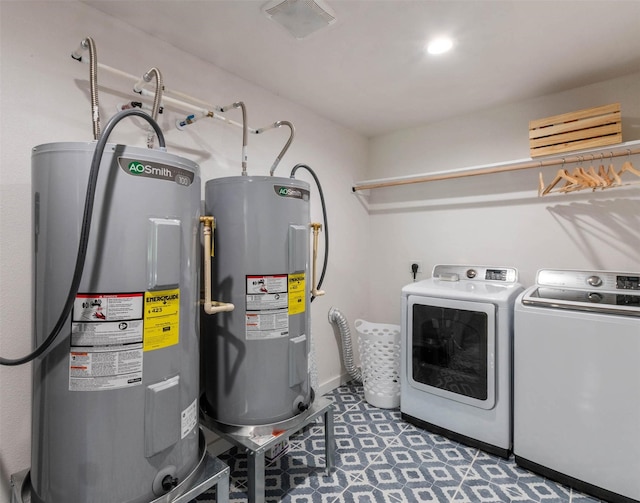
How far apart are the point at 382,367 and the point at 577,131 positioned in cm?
210

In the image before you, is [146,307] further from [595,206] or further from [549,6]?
[595,206]

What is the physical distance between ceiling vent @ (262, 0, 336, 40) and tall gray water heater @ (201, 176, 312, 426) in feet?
2.54

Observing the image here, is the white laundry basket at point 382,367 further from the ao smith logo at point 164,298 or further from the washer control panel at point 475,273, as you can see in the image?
the ao smith logo at point 164,298

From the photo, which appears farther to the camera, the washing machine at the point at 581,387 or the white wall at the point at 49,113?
the washing machine at the point at 581,387

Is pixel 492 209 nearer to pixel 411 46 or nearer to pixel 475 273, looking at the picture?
pixel 475 273

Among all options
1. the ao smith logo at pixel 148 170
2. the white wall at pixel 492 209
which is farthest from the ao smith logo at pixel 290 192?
the white wall at pixel 492 209

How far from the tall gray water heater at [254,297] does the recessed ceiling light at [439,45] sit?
3.73ft

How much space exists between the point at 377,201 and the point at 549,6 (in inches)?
79.4

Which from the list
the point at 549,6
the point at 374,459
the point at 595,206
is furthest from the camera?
the point at 595,206

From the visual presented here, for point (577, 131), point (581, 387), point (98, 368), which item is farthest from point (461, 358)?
point (98, 368)

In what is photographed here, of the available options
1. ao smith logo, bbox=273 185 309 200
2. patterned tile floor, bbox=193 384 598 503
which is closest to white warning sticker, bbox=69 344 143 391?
ao smith logo, bbox=273 185 309 200

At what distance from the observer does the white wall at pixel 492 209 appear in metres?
2.29

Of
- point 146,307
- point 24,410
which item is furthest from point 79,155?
point 24,410

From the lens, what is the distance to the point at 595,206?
7.70 ft
